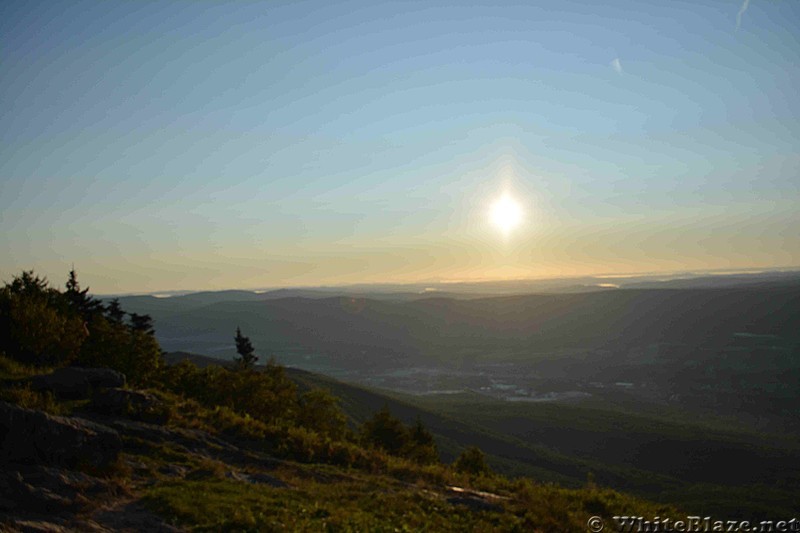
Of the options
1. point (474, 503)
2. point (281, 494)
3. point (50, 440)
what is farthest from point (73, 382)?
point (474, 503)

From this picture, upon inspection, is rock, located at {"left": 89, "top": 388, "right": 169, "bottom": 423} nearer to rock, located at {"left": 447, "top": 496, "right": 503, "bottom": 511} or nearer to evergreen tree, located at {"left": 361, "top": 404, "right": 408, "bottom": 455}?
rock, located at {"left": 447, "top": 496, "right": 503, "bottom": 511}

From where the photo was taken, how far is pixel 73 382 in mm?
20938

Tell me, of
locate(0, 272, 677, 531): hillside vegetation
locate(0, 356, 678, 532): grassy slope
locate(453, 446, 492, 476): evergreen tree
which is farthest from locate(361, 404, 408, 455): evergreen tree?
locate(0, 356, 678, 532): grassy slope

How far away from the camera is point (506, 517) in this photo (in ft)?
55.8

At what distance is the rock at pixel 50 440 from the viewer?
13188 mm

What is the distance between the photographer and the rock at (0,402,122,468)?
13188 millimetres

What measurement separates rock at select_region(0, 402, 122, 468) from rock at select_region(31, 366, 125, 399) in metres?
6.26

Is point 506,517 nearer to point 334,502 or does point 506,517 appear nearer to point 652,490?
point 334,502

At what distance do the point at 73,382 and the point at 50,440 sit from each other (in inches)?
322

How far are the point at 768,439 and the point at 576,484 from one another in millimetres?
119940

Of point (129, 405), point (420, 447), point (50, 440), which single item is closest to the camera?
point (50, 440)

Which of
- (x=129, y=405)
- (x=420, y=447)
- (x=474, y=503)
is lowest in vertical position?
(x=420, y=447)

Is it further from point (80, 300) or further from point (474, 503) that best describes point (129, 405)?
point (80, 300)

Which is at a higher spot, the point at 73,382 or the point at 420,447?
the point at 73,382
